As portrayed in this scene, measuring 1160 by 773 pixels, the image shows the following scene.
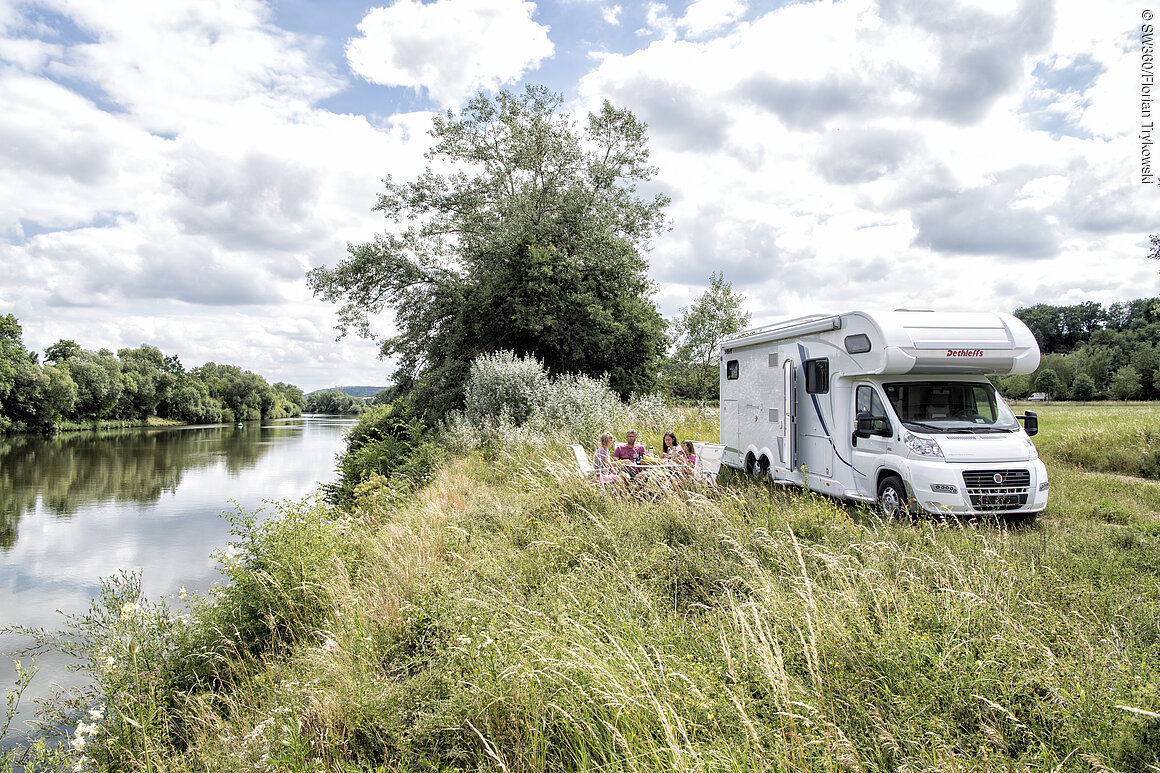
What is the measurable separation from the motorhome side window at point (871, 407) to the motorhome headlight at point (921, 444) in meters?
0.37

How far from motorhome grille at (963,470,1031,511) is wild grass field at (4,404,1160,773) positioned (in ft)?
2.12

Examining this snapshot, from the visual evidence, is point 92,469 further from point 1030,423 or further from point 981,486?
point 1030,423

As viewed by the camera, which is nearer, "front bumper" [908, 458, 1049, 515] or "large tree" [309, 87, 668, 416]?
"front bumper" [908, 458, 1049, 515]

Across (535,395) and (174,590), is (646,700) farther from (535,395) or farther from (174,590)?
(535,395)

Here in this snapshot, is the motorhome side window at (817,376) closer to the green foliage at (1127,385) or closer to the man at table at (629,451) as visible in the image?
the man at table at (629,451)

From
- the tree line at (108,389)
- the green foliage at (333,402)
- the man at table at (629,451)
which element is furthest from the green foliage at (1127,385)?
the green foliage at (333,402)

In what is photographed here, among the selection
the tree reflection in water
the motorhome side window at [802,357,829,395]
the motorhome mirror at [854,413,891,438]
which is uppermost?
the motorhome side window at [802,357,829,395]

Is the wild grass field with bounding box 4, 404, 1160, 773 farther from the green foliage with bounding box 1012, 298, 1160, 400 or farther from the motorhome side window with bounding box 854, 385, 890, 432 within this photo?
the green foliage with bounding box 1012, 298, 1160, 400

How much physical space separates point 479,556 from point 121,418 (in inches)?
3611

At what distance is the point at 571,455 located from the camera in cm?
1141

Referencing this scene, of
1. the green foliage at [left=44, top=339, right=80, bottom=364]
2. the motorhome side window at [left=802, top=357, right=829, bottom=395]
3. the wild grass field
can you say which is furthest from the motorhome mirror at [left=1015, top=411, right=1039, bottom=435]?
the green foliage at [left=44, top=339, right=80, bottom=364]

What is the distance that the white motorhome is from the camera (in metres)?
8.09

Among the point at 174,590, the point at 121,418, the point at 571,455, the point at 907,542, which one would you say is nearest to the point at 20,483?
the point at 174,590

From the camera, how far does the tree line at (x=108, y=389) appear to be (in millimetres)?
57719
